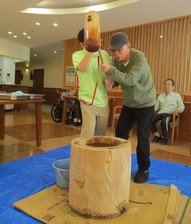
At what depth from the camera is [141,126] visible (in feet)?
5.49

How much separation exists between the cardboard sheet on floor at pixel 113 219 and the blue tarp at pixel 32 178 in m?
0.07

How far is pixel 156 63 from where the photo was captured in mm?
4332

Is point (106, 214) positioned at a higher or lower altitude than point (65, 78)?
lower

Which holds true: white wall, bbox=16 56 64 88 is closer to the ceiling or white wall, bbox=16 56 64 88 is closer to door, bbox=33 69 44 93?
door, bbox=33 69 44 93

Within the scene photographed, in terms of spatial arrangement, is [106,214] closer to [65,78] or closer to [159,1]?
[159,1]

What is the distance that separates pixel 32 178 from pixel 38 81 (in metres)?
10.3

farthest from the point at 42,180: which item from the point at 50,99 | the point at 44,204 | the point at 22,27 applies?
the point at 50,99

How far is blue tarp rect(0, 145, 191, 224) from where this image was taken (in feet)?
4.07

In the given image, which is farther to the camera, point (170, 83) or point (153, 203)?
point (170, 83)

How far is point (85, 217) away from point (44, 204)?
0.94 feet

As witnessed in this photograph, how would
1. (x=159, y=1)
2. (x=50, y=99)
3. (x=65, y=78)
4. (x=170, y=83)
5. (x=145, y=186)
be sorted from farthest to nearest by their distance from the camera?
(x=50, y=99), (x=65, y=78), (x=170, y=83), (x=159, y=1), (x=145, y=186)

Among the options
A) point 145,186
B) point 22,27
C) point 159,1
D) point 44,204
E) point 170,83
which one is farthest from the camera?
point 22,27

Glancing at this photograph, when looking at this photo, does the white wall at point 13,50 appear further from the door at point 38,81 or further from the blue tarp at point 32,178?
the blue tarp at point 32,178

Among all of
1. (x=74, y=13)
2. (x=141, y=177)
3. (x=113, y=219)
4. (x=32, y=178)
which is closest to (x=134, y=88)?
(x=141, y=177)
